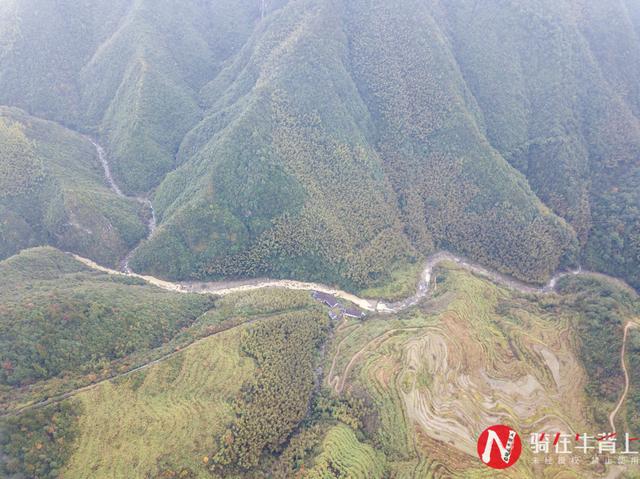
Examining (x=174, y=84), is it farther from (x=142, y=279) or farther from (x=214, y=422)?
(x=214, y=422)

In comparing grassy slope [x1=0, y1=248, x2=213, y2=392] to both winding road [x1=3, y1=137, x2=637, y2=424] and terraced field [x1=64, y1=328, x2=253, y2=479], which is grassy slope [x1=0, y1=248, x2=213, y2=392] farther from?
terraced field [x1=64, y1=328, x2=253, y2=479]

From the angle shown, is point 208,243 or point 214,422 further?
point 208,243

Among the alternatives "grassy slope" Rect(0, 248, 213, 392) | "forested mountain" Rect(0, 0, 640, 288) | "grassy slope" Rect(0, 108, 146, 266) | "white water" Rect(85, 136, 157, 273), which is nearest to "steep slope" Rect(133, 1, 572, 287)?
"forested mountain" Rect(0, 0, 640, 288)

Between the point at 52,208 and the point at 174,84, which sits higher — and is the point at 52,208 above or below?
below

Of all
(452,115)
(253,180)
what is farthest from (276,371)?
(452,115)

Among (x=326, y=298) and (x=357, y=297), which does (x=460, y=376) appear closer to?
(x=357, y=297)

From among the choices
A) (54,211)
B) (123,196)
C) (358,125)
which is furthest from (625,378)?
(54,211)
